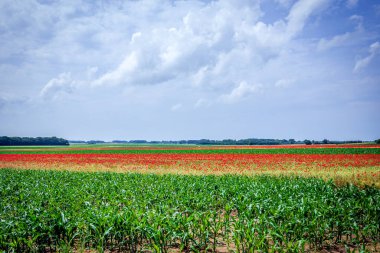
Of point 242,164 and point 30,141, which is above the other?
point 242,164

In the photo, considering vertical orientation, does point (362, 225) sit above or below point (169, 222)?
below

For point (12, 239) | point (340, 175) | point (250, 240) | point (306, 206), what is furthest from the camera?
point (340, 175)

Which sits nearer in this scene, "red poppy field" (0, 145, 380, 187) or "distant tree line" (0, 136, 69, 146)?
"red poppy field" (0, 145, 380, 187)

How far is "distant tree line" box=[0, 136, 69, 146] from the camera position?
463 feet

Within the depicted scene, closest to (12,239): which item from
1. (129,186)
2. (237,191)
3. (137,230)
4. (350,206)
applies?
(137,230)

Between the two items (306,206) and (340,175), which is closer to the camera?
(306,206)

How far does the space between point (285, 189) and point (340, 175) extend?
924cm

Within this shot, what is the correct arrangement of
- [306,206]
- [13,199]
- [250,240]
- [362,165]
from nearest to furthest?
[250,240]
[306,206]
[13,199]
[362,165]

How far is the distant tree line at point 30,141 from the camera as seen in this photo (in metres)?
141

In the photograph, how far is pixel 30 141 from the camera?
15675 centimetres

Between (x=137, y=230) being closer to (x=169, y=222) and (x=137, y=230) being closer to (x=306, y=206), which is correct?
(x=169, y=222)

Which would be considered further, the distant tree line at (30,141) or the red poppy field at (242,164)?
the distant tree line at (30,141)

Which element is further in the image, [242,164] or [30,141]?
[30,141]

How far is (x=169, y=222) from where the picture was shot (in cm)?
651
